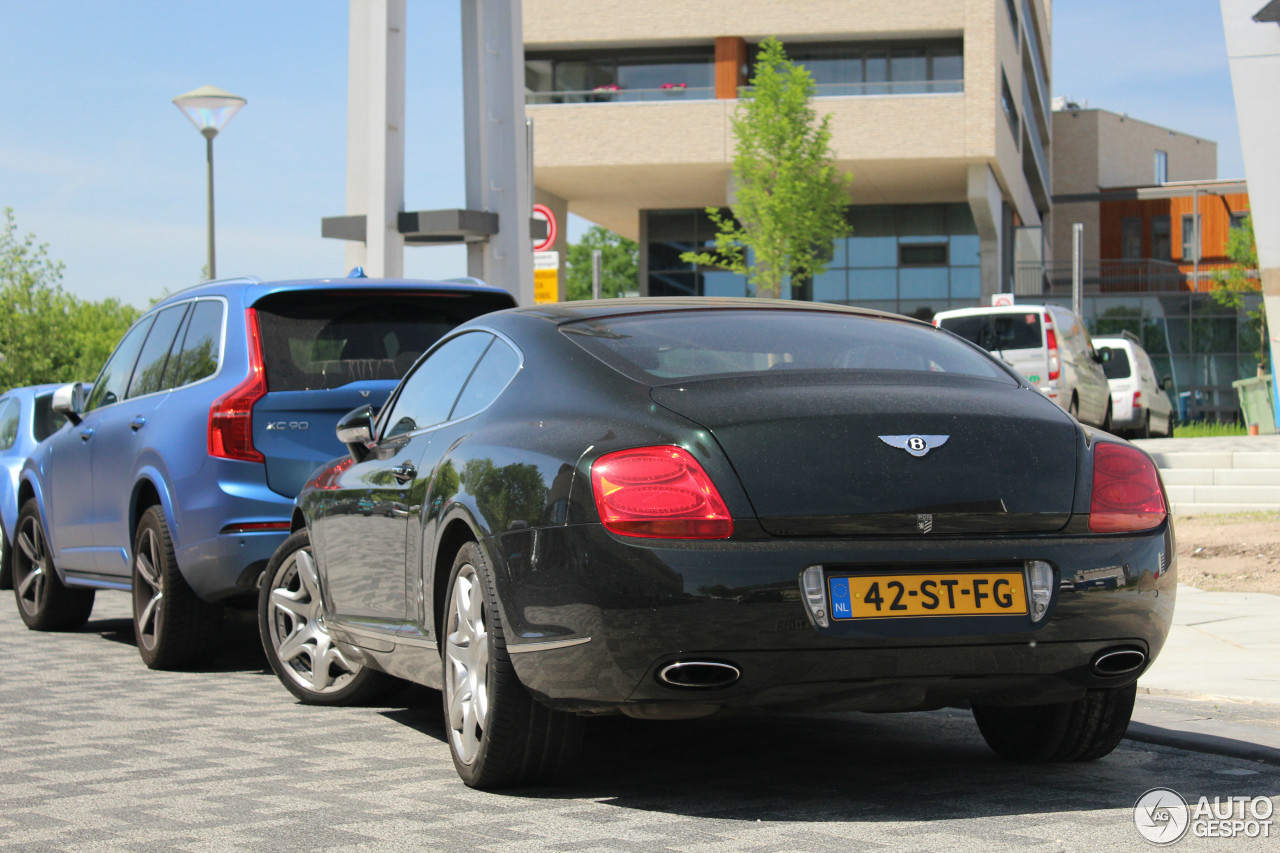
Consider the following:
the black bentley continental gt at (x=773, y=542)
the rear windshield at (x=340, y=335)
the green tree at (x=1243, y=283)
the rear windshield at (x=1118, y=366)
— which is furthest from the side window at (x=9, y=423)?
the green tree at (x=1243, y=283)

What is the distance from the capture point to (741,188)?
3881cm

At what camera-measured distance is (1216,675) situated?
281 inches

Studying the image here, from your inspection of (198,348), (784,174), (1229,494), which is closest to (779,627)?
(198,348)

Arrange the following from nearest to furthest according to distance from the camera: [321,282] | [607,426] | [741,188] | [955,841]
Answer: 1. [955,841]
2. [607,426]
3. [321,282]
4. [741,188]

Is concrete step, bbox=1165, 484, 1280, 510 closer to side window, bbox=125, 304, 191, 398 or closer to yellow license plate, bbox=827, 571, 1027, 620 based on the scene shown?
side window, bbox=125, 304, 191, 398

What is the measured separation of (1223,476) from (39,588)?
11.9 m

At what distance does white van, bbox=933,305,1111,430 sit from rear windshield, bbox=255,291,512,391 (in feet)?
53.4

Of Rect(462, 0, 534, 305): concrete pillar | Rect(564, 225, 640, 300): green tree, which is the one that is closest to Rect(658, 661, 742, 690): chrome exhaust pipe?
Rect(462, 0, 534, 305): concrete pillar

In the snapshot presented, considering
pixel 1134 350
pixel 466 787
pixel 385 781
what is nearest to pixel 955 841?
pixel 466 787

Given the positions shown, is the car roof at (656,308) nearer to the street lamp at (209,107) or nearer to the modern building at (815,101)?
the street lamp at (209,107)

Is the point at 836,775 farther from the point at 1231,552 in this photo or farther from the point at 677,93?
the point at 677,93

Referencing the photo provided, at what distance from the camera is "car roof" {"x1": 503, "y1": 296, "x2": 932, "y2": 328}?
5262 mm

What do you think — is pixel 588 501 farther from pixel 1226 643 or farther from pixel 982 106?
pixel 982 106

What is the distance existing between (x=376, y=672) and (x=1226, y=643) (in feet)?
14.2
